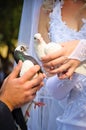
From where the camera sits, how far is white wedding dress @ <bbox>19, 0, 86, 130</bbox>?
5.16 ft

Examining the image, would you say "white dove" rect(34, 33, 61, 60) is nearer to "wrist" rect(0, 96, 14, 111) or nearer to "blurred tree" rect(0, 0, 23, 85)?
"wrist" rect(0, 96, 14, 111)

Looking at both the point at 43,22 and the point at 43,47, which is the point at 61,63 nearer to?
the point at 43,47

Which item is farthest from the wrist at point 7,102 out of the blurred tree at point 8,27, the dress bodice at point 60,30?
the blurred tree at point 8,27

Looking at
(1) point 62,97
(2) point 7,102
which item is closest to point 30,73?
(2) point 7,102

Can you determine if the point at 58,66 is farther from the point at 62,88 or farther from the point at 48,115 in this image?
the point at 48,115

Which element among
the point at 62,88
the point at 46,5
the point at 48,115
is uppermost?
the point at 46,5

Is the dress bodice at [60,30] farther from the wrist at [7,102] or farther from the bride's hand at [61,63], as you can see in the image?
the wrist at [7,102]

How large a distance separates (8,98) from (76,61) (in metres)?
0.34

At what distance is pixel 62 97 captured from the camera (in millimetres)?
1585

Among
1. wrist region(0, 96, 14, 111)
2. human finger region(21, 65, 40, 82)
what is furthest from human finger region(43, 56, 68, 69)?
wrist region(0, 96, 14, 111)

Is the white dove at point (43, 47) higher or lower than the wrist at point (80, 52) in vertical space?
higher

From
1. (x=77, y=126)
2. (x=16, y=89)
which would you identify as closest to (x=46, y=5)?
(x=77, y=126)

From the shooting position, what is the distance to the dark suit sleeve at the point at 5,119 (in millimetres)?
1125

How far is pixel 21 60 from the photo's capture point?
1270mm
